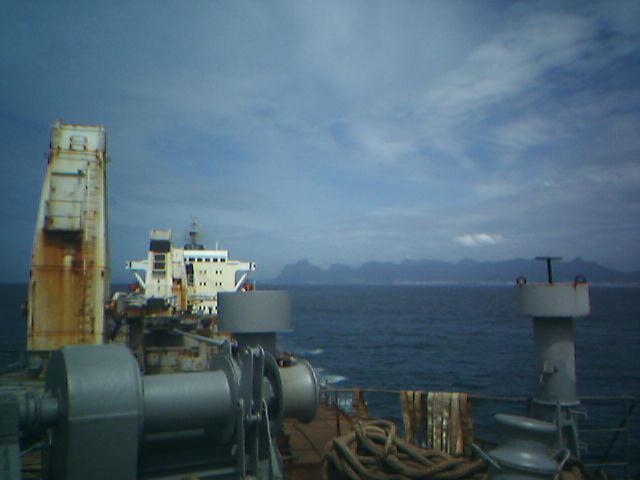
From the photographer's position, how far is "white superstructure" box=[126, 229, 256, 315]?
34.6 m

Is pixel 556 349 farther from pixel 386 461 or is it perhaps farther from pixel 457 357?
pixel 457 357

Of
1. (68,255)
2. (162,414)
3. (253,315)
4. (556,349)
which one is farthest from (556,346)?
(68,255)

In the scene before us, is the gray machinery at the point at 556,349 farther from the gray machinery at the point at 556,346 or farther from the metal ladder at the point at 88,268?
the metal ladder at the point at 88,268

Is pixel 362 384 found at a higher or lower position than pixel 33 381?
lower

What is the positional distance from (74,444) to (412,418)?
524 cm

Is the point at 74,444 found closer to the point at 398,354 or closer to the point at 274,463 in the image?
the point at 274,463

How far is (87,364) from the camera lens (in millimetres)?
3752

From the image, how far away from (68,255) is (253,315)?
541 cm

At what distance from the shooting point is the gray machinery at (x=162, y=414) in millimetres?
3609

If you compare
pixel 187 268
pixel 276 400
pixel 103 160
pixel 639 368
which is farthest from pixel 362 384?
pixel 276 400

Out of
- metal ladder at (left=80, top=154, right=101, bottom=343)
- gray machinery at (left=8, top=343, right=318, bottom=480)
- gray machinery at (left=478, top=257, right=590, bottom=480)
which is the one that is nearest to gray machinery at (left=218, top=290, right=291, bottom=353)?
gray machinery at (left=8, top=343, right=318, bottom=480)

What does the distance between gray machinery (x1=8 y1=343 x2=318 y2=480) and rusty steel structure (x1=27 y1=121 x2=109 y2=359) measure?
19.1 ft

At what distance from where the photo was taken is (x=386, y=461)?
5.77m

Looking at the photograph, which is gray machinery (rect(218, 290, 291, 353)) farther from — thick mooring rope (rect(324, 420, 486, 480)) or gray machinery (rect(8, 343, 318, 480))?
thick mooring rope (rect(324, 420, 486, 480))
